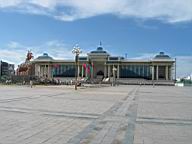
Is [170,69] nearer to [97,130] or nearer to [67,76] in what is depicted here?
[67,76]

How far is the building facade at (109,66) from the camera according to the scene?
161 metres

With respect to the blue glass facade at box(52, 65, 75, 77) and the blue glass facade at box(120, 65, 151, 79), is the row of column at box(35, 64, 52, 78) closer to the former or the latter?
the blue glass facade at box(52, 65, 75, 77)

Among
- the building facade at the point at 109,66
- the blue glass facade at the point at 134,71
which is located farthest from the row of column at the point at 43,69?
the blue glass facade at the point at 134,71

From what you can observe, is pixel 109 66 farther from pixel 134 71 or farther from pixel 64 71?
pixel 64 71

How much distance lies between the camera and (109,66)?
16475cm

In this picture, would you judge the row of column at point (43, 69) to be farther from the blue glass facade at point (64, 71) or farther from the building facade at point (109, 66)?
the blue glass facade at point (64, 71)

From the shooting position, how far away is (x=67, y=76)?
17212 cm

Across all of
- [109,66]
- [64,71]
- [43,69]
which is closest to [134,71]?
[109,66]

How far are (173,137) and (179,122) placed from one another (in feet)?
11.7

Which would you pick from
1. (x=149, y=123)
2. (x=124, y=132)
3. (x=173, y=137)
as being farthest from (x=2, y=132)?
(x=149, y=123)

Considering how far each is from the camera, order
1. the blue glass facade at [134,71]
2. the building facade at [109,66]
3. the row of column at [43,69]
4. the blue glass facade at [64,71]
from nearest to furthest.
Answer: the building facade at [109,66] → the blue glass facade at [134,71] → the row of column at [43,69] → the blue glass facade at [64,71]

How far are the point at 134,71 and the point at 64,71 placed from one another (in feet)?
119

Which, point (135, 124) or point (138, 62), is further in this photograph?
point (138, 62)

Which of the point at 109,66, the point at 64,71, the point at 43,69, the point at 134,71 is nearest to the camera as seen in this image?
the point at 109,66
